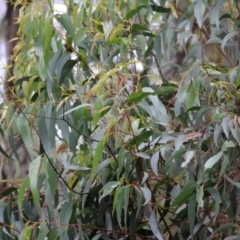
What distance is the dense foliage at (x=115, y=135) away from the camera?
1606 millimetres

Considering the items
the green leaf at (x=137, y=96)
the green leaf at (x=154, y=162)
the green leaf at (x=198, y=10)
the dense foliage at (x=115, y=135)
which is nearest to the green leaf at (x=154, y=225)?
the dense foliage at (x=115, y=135)

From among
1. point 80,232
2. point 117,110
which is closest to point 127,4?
point 117,110

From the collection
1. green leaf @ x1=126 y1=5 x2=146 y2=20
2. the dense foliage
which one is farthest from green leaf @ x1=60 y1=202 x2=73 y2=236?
green leaf @ x1=126 y1=5 x2=146 y2=20

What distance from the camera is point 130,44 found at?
179cm

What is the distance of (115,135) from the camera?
5.52ft

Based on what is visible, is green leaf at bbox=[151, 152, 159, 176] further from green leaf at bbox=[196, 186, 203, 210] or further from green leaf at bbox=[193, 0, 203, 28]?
green leaf at bbox=[193, 0, 203, 28]

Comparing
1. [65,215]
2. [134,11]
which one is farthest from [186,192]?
[134,11]

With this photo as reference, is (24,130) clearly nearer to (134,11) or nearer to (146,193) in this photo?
(146,193)

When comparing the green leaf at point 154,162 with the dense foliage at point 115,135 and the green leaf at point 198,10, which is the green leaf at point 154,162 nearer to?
the dense foliage at point 115,135

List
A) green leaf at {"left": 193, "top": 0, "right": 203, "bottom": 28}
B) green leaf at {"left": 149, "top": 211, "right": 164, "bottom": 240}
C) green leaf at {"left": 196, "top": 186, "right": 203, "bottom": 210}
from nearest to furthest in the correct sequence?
green leaf at {"left": 196, "top": 186, "right": 203, "bottom": 210}, green leaf at {"left": 149, "top": 211, "right": 164, "bottom": 240}, green leaf at {"left": 193, "top": 0, "right": 203, "bottom": 28}

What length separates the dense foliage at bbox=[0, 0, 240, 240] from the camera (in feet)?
5.27

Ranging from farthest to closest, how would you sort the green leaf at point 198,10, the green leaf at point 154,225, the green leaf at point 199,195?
the green leaf at point 198,10
the green leaf at point 154,225
the green leaf at point 199,195

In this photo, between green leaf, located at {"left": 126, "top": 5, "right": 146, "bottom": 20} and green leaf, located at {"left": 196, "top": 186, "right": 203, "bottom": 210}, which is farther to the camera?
green leaf, located at {"left": 126, "top": 5, "right": 146, "bottom": 20}

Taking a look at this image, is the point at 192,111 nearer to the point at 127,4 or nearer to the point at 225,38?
the point at 225,38
